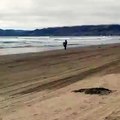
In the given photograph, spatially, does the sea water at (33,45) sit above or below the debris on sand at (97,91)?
below

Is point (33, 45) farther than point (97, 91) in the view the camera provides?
Yes

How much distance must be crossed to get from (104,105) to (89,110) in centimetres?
76

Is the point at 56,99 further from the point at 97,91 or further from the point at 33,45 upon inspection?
the point at 33,45

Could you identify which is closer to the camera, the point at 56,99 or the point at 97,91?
the point at 56,99

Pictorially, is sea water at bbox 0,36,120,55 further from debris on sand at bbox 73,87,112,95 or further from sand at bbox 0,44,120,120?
debris on sand at bbox 73,87,112,95

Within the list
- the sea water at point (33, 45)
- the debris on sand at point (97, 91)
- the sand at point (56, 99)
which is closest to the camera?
the sand at point (56, 99)

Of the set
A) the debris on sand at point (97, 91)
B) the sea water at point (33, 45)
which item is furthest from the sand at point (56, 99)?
the sea water at point (33, 45)

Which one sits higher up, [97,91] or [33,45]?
[97,91]

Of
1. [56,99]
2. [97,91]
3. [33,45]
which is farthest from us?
[33,45]

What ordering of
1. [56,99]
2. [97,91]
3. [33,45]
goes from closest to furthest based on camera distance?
1. [56,99]
2. [97,91]
3. [33,45]

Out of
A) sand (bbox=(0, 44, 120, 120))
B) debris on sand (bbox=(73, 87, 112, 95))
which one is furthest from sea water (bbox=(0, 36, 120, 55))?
debris on sand (bbox=(73, 87, 112, 95))

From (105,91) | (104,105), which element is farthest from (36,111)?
(105,91)

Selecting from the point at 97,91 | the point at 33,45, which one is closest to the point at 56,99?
the point at 97,91

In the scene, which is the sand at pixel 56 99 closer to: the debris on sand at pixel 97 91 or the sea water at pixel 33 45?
the debris on sand at pixel 97 91
